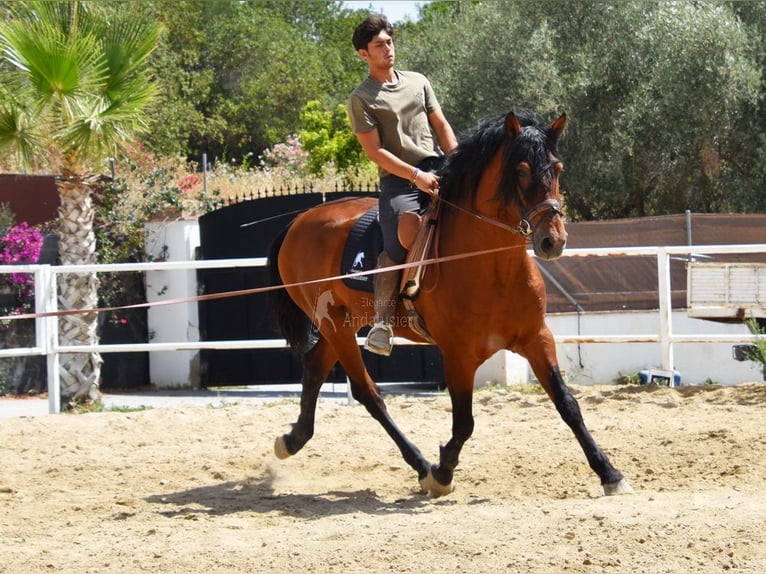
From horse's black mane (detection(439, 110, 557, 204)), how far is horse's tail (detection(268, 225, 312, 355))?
1.95 meters

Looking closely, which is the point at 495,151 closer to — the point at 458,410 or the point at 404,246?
the point at 404,246

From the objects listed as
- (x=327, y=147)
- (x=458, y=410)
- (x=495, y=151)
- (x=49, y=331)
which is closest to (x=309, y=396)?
(x=458, y=410)

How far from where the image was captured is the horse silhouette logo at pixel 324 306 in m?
7.06

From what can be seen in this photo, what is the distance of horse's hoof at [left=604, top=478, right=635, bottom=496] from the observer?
5520 millimetres

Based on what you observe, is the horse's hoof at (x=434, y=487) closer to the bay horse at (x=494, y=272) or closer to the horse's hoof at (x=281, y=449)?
the bay horse at (x=494, y=272)


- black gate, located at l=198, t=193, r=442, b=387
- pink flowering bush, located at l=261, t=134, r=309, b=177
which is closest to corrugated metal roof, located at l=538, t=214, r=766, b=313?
black gate, located at l=198, t=193, r=442, b=387

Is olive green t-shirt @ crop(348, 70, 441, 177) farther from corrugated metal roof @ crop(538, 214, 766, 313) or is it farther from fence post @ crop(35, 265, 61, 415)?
corrugated metal roof @ crop(538, 214, 766, 313)

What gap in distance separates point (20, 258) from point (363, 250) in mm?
7855

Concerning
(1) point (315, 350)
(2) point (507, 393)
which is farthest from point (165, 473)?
(2) point (507, 393)

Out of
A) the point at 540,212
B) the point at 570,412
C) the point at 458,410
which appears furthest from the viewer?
the point at 458,410

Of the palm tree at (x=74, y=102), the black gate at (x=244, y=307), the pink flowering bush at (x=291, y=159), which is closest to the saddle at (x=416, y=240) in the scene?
the palm tree at (x=74, y=102)

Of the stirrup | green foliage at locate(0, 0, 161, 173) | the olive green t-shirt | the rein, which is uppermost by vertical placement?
green foliage at locate(0, 0, 161, 173)

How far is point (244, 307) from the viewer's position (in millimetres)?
12656

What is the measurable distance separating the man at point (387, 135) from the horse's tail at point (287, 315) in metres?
1.39
